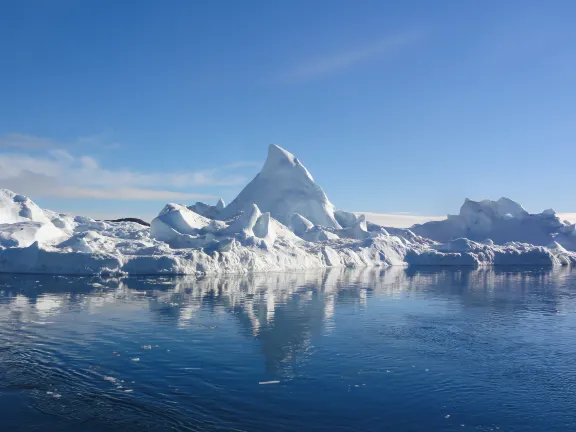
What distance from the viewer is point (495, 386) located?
33.8 feet

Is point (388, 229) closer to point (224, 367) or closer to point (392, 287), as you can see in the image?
point (392, 287)

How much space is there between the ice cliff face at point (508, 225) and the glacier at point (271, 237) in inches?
4.9

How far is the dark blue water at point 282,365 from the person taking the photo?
8.50 meters

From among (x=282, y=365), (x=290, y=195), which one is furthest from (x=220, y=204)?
(x=282, y=365)

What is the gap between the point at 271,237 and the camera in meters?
44.5

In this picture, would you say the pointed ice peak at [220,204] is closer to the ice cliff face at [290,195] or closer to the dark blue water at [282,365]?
the ice cliff face at [290,195]

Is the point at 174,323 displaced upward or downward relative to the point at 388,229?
downward

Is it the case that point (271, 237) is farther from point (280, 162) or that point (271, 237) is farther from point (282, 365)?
point (282, 365)

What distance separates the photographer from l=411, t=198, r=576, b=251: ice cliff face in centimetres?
6338

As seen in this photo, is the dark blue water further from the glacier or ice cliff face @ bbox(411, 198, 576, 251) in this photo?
ice cliff face @ bbox(411, 198, 576, 251)

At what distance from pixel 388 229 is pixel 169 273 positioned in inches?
1512

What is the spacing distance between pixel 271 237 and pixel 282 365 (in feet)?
108

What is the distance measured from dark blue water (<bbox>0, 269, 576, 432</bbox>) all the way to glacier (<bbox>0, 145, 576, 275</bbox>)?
39.4 ft

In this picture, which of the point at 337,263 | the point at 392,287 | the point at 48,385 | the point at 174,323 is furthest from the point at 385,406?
the point at 337,263
